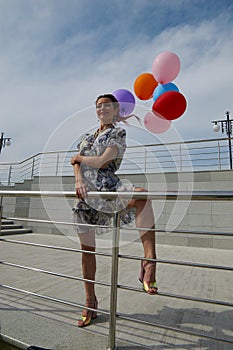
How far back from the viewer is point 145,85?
117 inches

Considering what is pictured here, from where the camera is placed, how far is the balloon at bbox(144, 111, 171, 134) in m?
2.72

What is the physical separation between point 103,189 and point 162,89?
1.97m

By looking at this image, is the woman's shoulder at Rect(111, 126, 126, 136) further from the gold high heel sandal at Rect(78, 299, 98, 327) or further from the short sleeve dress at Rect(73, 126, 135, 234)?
the gold high heel sandal at Rect(78, 299, 98, 327)

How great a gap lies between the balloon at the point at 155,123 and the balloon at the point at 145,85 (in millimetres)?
414

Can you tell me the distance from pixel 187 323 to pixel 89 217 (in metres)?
Result: 0.95

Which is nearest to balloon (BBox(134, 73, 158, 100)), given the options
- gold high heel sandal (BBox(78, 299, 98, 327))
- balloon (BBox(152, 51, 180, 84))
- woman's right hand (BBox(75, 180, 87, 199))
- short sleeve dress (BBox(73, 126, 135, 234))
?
balloon (BBox(152, 51, 180, 84))

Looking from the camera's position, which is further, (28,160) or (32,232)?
(28,160)

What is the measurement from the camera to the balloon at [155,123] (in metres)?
2.72

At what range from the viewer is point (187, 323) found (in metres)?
1.52

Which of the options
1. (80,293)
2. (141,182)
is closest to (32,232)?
(141,182)

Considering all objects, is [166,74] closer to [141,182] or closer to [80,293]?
[80,293]

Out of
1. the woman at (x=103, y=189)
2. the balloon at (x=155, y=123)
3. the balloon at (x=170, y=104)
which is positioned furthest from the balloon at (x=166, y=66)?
the woman at (x=103, y=189)

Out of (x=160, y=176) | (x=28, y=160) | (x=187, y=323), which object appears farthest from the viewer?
(x=28, y=160)

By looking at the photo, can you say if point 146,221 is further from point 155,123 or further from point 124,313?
point 155,123
